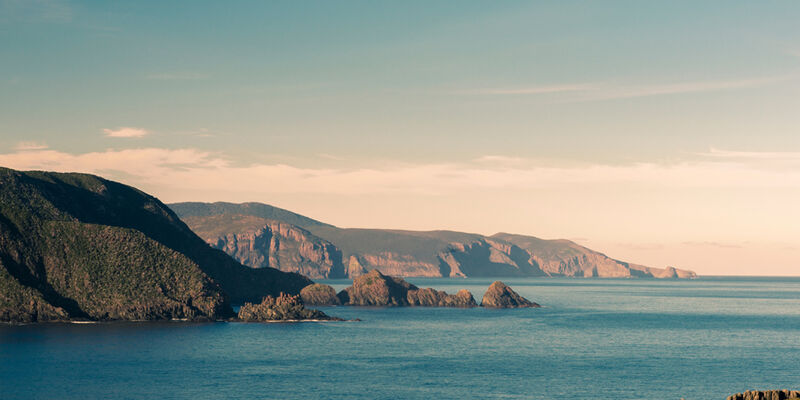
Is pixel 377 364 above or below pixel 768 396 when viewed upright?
below

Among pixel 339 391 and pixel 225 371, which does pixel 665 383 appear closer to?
pixel 339 391

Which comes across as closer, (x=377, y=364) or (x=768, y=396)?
(x=768, y=396)

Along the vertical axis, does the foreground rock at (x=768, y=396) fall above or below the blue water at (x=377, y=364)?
above

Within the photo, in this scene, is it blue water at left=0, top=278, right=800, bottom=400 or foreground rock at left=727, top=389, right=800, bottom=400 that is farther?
blue water at left=0, top=278, right=800, bottom=400

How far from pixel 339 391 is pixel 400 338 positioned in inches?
2956

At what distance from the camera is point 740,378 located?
5167 inches

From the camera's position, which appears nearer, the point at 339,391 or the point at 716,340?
the point at 339,391

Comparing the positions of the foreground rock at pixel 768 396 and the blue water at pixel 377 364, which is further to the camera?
the blue water at pixel 377 364

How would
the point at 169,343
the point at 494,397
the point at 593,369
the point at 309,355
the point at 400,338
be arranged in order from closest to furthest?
1. the point at 494,397
2. the point at 593,369
3. the point at 309,355
4. the point at 169,343
5. the point at 400,338

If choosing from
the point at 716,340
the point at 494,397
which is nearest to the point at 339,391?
the point at 494,397

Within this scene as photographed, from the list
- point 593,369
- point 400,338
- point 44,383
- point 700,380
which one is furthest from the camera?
point 400,338

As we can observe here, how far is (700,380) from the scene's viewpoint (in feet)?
420

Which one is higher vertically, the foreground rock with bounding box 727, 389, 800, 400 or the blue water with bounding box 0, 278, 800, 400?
the foreground rock with bounding box 727, 389, 800, 400

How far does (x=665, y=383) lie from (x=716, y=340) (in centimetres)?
7597
